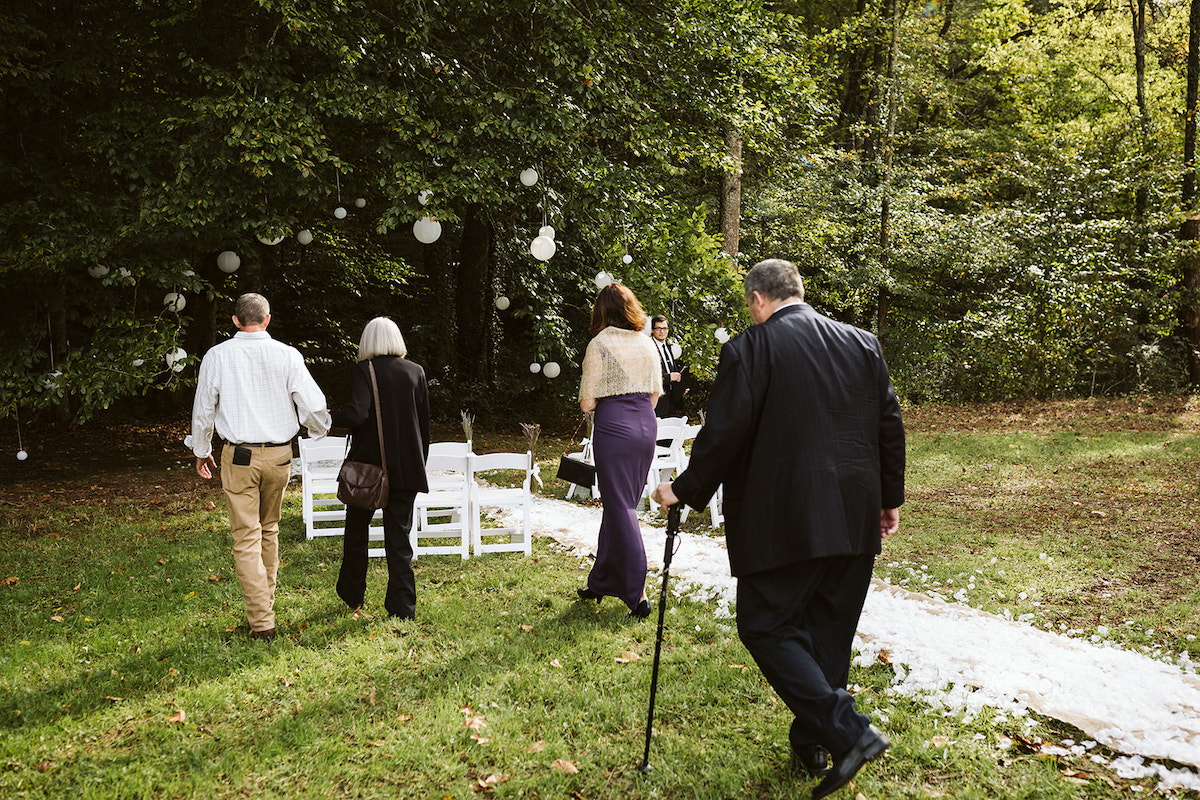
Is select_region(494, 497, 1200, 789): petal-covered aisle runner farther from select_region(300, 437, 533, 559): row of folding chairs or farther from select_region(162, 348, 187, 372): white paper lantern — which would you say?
select_region(162, 348, 187, 372): white paper lantern

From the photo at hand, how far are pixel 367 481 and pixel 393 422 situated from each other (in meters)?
0.38

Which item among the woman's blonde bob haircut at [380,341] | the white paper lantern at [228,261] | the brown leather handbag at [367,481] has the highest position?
the white paper lantern at [228,261]

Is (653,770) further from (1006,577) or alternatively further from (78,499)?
(78,499)

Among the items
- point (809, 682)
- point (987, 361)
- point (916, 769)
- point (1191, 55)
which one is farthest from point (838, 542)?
point (1191, 55)

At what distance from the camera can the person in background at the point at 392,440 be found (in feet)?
16.3

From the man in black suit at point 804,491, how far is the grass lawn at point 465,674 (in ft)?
1.58

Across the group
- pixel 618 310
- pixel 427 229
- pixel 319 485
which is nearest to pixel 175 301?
pixel 427 229

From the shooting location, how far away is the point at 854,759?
2.93 meters

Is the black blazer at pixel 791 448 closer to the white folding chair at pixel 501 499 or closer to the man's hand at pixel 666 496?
the man's hand at pixel 666 496

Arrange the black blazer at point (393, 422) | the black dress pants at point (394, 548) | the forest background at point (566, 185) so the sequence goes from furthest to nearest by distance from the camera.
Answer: the forest background at point (566, 185) → the black dress pants at point (394, 548) → the black blazer at point (393, 422)

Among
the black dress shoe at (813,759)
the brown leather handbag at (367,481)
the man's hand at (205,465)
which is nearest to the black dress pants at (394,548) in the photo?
the brown leather handbag at (367,481)

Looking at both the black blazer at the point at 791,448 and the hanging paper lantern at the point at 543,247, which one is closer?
the black blazer at the point at 791,448

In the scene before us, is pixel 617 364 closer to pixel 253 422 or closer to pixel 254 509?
pixel 253 422

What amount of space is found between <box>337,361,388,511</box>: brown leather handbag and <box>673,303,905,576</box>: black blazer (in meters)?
2.36
